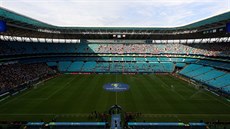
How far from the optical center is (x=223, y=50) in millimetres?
59438

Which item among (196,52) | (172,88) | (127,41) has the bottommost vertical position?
(172,88)

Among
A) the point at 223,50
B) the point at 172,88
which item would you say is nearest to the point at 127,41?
the point at 223,50

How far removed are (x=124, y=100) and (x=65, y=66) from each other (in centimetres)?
4438

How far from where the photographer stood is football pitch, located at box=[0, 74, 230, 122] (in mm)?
25766

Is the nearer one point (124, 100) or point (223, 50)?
point (124, 100)

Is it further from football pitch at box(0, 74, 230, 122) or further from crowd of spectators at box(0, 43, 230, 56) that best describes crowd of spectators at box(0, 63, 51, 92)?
crowd of spectators at box(0, 43, 230, 56)

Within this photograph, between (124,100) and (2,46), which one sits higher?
(2,46)

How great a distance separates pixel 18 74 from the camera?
48.0 metres

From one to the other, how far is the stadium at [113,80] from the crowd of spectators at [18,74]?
0.8 inches

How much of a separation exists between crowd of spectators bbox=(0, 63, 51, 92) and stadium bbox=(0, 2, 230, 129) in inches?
0.8

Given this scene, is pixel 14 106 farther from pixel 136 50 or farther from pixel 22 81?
pixel 136 50

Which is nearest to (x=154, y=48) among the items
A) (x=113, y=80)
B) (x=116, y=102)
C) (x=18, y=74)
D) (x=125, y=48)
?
(x=125, y=48)

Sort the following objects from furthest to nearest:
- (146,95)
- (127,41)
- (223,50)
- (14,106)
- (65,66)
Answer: (127,41), (65,66), (223,50), (146,95), (14,106)

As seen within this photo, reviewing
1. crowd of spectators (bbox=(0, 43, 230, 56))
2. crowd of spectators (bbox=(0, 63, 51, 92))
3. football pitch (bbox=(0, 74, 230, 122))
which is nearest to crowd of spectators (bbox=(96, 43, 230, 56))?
crowd of spectators (bbox=(0, 43, 230, 56))
